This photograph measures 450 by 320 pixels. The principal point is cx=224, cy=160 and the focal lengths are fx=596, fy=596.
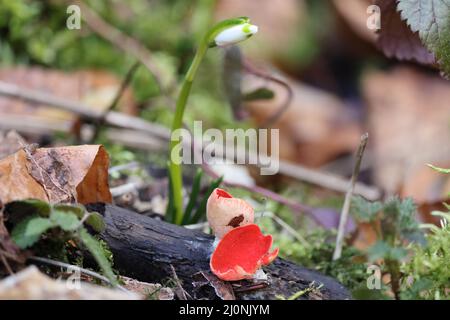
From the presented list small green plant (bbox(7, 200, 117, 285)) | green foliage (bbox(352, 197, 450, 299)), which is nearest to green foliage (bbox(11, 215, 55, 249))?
small green plant (bbox(7, 200, 117, 285))

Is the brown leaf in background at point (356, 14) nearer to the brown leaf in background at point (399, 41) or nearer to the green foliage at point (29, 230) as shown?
the brown leaf in background at point (399, 41)

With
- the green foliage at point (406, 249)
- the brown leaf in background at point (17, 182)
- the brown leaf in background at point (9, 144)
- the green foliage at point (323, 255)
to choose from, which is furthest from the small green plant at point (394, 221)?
the brown leaf in background at point (9, 144)

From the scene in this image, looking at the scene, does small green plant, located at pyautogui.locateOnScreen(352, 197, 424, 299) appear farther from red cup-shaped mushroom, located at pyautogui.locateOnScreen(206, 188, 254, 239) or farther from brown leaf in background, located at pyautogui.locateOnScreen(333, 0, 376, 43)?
brown leaf in background, located at pyautogui.locateOnScreen(333, 0, 376, 43)

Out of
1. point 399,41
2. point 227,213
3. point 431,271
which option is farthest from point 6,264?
point 399,41

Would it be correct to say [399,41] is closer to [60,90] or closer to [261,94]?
[261,94]

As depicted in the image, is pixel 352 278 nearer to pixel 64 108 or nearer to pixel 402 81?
pixel 64 108
